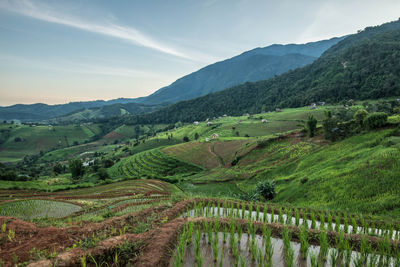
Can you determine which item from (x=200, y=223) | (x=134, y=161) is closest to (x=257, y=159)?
(x=200, y=223)

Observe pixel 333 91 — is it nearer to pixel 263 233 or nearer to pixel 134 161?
pixel 134 161

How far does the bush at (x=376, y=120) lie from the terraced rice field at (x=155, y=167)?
167ft

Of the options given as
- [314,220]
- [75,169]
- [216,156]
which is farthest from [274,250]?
[75,169]

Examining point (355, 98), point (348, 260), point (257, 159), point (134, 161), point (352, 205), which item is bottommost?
point (134, 161)

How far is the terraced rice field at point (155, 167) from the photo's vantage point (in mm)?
75794

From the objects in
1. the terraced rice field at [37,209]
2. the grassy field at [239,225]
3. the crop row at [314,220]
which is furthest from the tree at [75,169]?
the crop row at [314,220]

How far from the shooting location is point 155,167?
8244cm

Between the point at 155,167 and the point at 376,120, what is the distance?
71730 millimetres

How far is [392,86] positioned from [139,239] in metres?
197

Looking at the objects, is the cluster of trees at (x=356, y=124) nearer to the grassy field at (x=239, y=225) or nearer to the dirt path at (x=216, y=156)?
the grassy field at (x=239, y=225)

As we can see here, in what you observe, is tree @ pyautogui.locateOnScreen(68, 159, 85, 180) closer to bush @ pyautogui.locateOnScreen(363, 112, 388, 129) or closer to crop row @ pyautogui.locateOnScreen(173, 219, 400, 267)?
crop row @ pyautogui.locateOnScreen(173, 219, 400, 267)

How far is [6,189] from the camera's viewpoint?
1369 inches

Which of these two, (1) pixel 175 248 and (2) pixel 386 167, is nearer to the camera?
(1) pixel 175 248

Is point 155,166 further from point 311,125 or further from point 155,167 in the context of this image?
point 311,125
